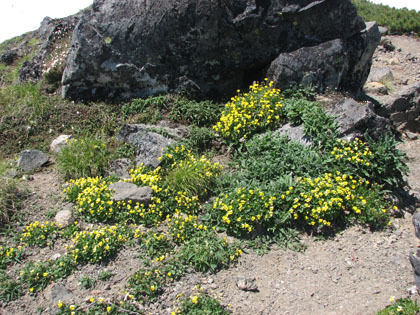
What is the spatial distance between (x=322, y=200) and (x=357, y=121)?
161 cm

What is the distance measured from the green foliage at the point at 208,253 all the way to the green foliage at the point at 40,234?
1.80 m

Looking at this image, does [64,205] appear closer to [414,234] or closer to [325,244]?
[325,244]

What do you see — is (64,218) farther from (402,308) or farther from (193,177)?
(402,308)

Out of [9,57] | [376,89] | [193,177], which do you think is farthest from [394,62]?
[9,57]

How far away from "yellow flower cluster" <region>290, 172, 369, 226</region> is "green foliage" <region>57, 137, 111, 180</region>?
3.07 m

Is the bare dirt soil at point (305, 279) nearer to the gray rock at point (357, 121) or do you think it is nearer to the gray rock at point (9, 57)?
the gray rock at point (357, 121)

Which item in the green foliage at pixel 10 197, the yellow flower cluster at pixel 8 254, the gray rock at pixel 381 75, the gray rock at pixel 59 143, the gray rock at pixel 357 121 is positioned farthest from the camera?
the gray rock at pixel 381 75

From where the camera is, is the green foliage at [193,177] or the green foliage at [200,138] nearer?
the green foliage at [193,177]

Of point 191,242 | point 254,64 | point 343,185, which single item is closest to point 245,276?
point 191,242

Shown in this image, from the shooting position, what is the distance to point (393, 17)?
549 inches

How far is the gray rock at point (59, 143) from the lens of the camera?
720 cm

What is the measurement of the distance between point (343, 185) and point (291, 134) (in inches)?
54.5

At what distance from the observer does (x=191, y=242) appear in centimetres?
523

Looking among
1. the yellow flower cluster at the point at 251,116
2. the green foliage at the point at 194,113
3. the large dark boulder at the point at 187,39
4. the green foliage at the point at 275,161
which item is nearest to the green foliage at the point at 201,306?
the green foliage at the point at 275,161
